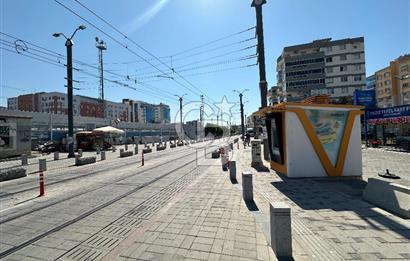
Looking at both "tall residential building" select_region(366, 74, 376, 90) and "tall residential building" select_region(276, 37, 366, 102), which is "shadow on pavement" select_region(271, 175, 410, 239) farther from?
"tall residential building" select_region(366, 74, 376, 90)

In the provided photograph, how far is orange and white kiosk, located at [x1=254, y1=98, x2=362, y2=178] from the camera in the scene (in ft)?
37.9

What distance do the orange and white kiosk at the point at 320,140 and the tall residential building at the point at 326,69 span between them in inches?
2657

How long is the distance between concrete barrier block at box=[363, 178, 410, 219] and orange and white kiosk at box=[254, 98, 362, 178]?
3810 mm

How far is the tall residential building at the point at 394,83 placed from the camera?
77562 mm

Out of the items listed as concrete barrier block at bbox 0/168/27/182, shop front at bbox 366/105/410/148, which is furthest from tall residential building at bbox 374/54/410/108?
concrete barrier block at bbox 0/168/27/182

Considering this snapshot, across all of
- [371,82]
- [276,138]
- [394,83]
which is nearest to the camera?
[276,138]

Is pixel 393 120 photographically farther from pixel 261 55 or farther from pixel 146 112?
pixel 146 112

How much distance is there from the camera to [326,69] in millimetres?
76250

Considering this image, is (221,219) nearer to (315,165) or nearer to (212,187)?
(212,187)

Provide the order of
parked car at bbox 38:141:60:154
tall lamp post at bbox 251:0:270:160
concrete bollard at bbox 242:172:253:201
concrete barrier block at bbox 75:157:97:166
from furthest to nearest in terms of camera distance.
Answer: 1. parked car at bbox 38:141:60:154
2. concrete barrier block at bbox 75:157:97:166
3. tall lamp post at bbox 251:0:270:160
4. concrete bollard at bbox 242:172:253:201

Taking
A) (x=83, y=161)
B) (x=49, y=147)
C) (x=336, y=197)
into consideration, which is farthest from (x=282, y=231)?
(x=49, y=147)

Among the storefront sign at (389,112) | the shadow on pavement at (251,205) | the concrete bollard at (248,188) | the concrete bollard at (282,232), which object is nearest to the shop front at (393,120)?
the storefront sign at (389,112)

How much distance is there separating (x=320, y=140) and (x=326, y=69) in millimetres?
72964

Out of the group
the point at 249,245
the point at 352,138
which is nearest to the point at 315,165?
the point at 352,138
